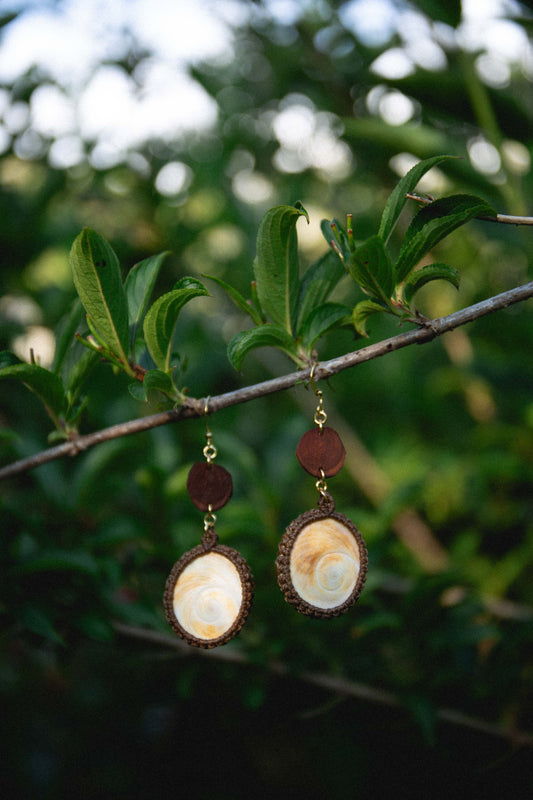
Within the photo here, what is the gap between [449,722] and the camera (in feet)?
3.63

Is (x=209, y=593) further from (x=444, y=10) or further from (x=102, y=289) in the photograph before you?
(x=444, y=10)

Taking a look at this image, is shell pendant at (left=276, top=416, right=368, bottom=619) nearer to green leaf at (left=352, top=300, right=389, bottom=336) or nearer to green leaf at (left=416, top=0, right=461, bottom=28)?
green leaf at (left=352, top=300, right=389, bottom=336)

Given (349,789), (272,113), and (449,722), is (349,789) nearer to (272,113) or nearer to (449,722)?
(449,722)

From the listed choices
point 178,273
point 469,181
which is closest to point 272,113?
point 178,273

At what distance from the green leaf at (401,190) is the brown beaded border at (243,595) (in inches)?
16.5

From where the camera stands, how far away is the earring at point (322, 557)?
668mm

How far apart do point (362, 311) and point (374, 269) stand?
0.23ft

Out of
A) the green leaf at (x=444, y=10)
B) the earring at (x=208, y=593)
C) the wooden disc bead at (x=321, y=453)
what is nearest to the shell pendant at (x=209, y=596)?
the earring at (x=208, y=593)

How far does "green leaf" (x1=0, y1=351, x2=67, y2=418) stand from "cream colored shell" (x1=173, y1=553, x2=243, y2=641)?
268 mm

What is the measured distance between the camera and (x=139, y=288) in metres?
0.74

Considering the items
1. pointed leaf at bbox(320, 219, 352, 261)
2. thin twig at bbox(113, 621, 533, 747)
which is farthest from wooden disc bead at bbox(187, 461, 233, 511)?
thin twig at bbox(113, 621, 533, 747)

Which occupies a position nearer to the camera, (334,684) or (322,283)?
(322,283)

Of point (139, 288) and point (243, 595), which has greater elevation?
point (139, 288)

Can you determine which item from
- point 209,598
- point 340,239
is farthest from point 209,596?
point 340,239
